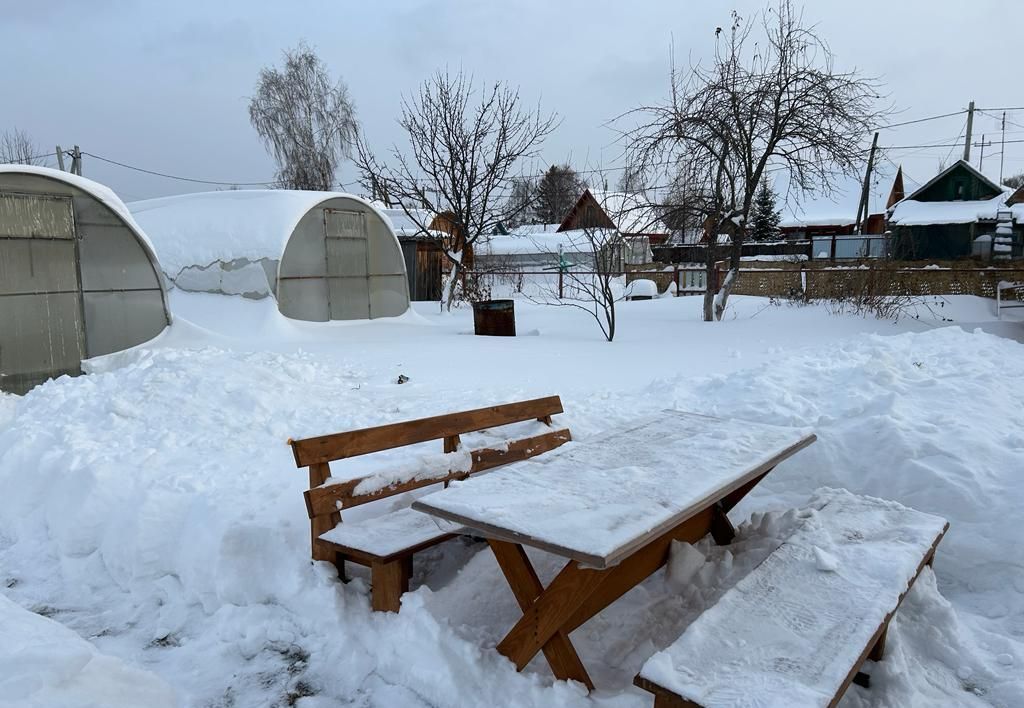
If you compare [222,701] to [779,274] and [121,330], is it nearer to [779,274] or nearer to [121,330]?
[121,330]

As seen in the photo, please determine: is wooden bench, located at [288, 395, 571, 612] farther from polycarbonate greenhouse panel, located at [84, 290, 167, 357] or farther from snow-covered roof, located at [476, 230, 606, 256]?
snow-covered roof, located at [476, 230, 606, 256]

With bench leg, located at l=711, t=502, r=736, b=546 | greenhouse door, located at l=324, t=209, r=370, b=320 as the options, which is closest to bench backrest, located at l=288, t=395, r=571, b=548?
bench leg, located at l=711, t=502, r=736, b=546

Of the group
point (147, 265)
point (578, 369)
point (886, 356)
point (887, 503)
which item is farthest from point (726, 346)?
point (147, 265)

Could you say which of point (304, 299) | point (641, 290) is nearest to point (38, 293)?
point (304, 299)

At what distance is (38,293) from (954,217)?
107ft

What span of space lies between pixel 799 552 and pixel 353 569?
6.88 ft

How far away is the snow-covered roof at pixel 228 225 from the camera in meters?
13.0

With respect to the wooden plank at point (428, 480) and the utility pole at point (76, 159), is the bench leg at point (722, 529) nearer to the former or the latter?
the wooden plank at point (428, 480)

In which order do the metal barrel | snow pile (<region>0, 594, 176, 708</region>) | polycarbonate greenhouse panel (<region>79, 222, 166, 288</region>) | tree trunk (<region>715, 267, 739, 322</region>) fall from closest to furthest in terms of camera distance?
1. snow pile (<region>0, 594, 176, 708</region>)
2. polycarbonate greenhouse panel (<region>79, 222, 166, 288</region>)
3. the metal barrel
4. tree trunk (<region>715, 267, 739, 322</region>)

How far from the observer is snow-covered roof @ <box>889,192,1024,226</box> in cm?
2808

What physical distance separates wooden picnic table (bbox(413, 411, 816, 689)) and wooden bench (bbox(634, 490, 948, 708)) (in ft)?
1.14

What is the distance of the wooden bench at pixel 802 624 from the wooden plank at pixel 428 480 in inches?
66.6

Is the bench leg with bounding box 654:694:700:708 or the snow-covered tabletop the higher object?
the snow-covered tabletop

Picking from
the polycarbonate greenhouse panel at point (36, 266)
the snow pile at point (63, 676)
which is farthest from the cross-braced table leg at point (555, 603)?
the polycarbonate greenhouse panel at point (36, 266)
